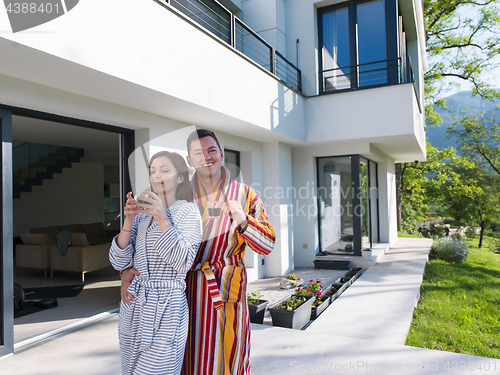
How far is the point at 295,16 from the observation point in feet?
22.9

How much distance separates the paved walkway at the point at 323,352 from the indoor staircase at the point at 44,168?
6688 mm

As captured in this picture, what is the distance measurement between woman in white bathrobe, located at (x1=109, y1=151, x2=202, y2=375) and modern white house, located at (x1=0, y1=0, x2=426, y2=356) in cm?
38

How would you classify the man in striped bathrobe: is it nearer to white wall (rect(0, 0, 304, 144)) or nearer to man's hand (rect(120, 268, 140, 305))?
man's hand (rect(120, 268, 140, 305))

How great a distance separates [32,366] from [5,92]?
214 cm

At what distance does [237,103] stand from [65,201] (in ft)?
24.2

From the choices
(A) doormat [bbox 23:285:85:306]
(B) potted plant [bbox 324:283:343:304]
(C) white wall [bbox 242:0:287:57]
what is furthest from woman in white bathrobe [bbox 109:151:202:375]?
(C) white wall [bbox 242:0:287:57]

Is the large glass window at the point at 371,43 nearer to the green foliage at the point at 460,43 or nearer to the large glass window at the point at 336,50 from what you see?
the large glass window at the point at 336,50

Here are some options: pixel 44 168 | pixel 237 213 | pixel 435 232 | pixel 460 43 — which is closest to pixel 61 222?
pixel 44 168

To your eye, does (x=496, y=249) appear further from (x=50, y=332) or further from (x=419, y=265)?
(x=50, y=332)

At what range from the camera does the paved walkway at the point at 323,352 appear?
266 cm

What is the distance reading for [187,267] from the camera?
1.33 metres

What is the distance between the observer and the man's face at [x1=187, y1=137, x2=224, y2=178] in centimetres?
150

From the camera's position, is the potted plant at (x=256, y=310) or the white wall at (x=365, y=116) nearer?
the potted plant at (x=256, y=310)

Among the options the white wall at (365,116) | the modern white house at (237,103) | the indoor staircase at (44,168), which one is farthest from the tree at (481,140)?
the indoor staircase at (44,168)
